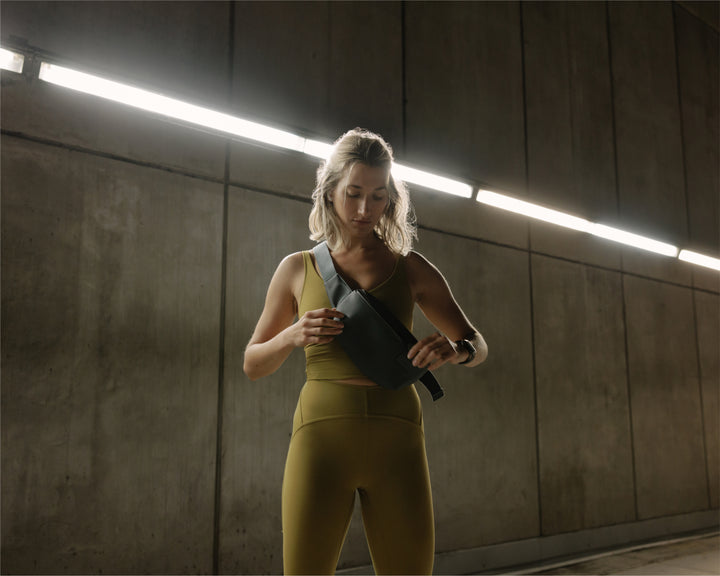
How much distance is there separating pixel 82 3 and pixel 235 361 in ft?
6.94

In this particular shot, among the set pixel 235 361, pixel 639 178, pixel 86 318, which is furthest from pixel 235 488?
pixel 639 178

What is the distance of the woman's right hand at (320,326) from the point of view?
4.43ft

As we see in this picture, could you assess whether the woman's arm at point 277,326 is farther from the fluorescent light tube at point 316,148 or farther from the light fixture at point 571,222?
the light fixture at point 571,222

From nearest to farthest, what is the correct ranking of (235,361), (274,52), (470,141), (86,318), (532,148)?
(86,318) → (235,361) → (274,52) → (470,141) → (532,148)

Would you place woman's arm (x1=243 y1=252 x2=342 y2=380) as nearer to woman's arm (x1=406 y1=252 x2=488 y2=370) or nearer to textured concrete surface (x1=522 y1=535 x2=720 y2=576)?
woman's arm (x1=406 y1=252 x2=488 y2=370)

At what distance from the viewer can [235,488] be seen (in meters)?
3.28

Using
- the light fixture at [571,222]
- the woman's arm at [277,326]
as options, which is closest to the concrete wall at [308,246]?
the light fixture at [571,222]

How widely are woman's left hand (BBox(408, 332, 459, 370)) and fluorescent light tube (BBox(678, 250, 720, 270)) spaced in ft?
20.2

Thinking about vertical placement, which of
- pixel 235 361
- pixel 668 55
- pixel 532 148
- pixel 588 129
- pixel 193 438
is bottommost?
pixel 193 438

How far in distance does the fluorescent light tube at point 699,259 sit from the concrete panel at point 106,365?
5.51m

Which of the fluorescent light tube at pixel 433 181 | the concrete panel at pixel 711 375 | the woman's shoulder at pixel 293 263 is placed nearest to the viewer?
the woman's shoulder at pixel 293 263

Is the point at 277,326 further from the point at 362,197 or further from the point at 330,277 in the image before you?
the point at 362,197

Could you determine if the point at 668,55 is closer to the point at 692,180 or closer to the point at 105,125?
the point at 692,180

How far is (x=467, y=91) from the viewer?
4902mm
